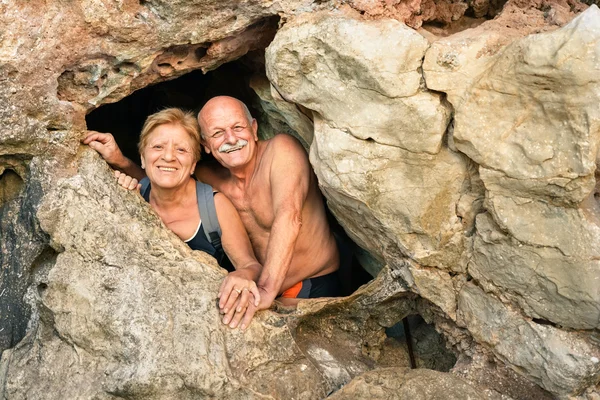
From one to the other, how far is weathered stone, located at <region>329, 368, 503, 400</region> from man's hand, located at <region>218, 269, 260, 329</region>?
49cm

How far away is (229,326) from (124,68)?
1197 mm

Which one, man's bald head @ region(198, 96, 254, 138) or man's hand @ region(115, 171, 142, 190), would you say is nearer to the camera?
man's hand @ region(115, 171, 142, 190)

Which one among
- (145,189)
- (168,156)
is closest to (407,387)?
(168,156)

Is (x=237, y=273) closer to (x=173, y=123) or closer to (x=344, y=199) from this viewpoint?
(x=344, y=199)

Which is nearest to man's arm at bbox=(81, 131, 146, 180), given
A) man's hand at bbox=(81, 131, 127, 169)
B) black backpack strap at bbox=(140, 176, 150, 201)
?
man's hand at bbox=(81, 131, 127, 169)

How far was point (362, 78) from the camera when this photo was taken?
2592 mm

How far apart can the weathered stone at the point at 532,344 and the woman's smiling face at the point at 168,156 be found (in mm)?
1373

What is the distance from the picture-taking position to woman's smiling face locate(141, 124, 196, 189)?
3129 millimetres

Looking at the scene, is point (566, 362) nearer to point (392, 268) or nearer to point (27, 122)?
point (392, 268)

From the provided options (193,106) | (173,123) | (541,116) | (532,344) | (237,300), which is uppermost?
(541,116)

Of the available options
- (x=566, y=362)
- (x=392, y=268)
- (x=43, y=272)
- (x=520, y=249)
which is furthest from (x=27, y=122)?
(x=566, y=362)

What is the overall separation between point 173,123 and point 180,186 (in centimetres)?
30

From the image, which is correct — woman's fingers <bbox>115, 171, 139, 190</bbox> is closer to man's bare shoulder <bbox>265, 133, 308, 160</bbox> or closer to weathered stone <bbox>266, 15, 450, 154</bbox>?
man's bare shoulder <bbox>265, 133, 308, 160</bbox>

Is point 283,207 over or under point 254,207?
over
